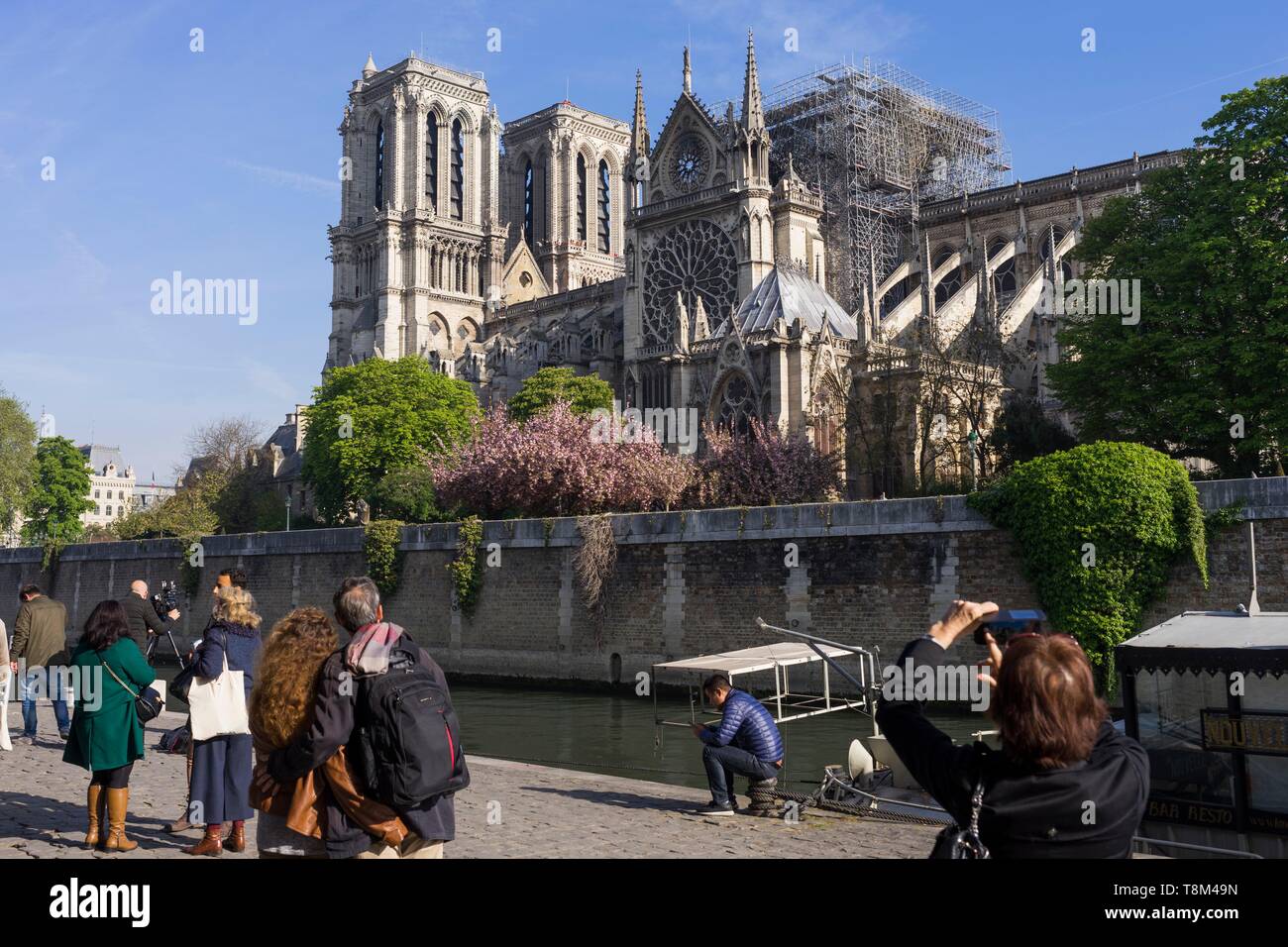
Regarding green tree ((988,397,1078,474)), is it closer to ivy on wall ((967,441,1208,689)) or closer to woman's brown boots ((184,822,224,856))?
ivy on wall ((967,441,1208,689))

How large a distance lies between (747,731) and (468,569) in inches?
782

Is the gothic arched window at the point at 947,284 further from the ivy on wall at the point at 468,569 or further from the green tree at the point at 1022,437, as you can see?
the ivy on wall at the point at 468,569

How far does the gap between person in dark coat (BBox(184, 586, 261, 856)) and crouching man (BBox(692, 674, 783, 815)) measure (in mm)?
4017

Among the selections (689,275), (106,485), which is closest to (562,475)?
(689,275)

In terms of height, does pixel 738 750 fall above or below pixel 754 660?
below

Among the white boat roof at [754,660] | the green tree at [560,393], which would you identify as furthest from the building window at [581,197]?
the white boat roof at [754,660]

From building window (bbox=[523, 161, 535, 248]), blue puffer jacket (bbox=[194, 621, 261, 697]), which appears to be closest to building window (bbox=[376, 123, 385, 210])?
building window (bbox=[523, 161, 535, 248])

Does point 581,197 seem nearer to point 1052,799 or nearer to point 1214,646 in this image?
point 1214,646

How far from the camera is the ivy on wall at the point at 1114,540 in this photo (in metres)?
19.2

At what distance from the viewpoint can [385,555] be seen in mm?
32188

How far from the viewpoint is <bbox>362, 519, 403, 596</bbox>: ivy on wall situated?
32.0 meters
